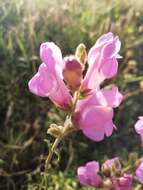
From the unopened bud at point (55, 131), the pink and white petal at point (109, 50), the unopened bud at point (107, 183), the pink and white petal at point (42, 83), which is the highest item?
the pink and white petal at point (109, 50)

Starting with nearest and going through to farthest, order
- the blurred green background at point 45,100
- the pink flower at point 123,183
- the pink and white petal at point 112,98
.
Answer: the pink and white petal at point 112,98
the pink flower at point 123,183
the blurred green background at point 45,100

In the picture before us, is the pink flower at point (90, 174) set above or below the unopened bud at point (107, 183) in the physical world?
above

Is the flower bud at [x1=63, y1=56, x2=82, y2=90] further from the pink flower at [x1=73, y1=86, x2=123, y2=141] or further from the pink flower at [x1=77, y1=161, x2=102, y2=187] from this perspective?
the pink flower at [x1=77, y1=161, x2=102, y2=187]

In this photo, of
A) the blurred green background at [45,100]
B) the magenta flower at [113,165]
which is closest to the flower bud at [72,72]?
the magenta flower at [113,165]

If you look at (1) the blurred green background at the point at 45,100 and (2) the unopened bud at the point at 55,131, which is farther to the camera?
(1) the blurred green background at the point at 45,100

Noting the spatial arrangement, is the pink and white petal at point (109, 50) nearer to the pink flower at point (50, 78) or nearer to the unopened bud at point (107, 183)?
the pink flower at point (50, 78)

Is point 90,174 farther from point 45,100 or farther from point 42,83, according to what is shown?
point 45,100

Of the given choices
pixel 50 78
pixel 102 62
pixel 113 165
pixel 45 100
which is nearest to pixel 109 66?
pixel 102 62

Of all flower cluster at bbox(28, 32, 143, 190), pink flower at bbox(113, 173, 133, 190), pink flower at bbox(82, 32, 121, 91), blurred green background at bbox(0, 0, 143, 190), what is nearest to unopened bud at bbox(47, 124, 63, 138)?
flower cluster at bbox(28, 32, 143, 190)

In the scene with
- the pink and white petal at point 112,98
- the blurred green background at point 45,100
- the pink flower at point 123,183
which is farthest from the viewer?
the blurred green background at point 45,100
